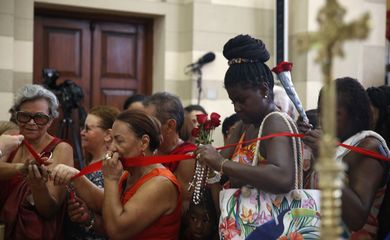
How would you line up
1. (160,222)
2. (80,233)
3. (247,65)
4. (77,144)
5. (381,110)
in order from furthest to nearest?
(77,144), (80,233), (381,110), (160,222), (247,65)

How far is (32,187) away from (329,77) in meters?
2.47

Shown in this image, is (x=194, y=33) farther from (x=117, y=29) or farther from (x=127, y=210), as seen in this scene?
(x=127, y=210)

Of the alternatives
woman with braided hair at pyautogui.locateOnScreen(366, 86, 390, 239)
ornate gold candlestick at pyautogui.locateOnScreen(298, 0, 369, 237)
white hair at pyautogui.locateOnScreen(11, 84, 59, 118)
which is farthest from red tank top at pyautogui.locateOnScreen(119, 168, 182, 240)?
ornate gold candlestick at pyautogui.locateOnScreen(298, 0, 369, 237)

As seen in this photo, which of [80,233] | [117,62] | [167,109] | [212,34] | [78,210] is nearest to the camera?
[78,210]

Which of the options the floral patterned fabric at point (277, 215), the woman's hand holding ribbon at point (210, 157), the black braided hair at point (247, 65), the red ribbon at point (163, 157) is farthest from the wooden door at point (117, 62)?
the floral patterned fabric at point (277, 215)

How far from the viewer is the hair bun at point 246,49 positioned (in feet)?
8.57

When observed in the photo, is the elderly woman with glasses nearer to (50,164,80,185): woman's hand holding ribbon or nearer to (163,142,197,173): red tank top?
(50,164,80,185): woman's hand holding ribbon

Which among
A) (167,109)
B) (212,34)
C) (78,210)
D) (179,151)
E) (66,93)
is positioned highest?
(212,34)

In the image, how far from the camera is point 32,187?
3.23m

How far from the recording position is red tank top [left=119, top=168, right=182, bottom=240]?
2.80 m

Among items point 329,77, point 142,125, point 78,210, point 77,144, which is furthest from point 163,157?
point 77,144

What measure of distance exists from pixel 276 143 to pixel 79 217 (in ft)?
4.67

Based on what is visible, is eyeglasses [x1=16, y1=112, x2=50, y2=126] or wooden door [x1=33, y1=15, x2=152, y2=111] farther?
wooden door [x1=33, y1=15, x2=152, y2=111]

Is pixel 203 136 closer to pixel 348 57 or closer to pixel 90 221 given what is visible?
pixel 90 221
